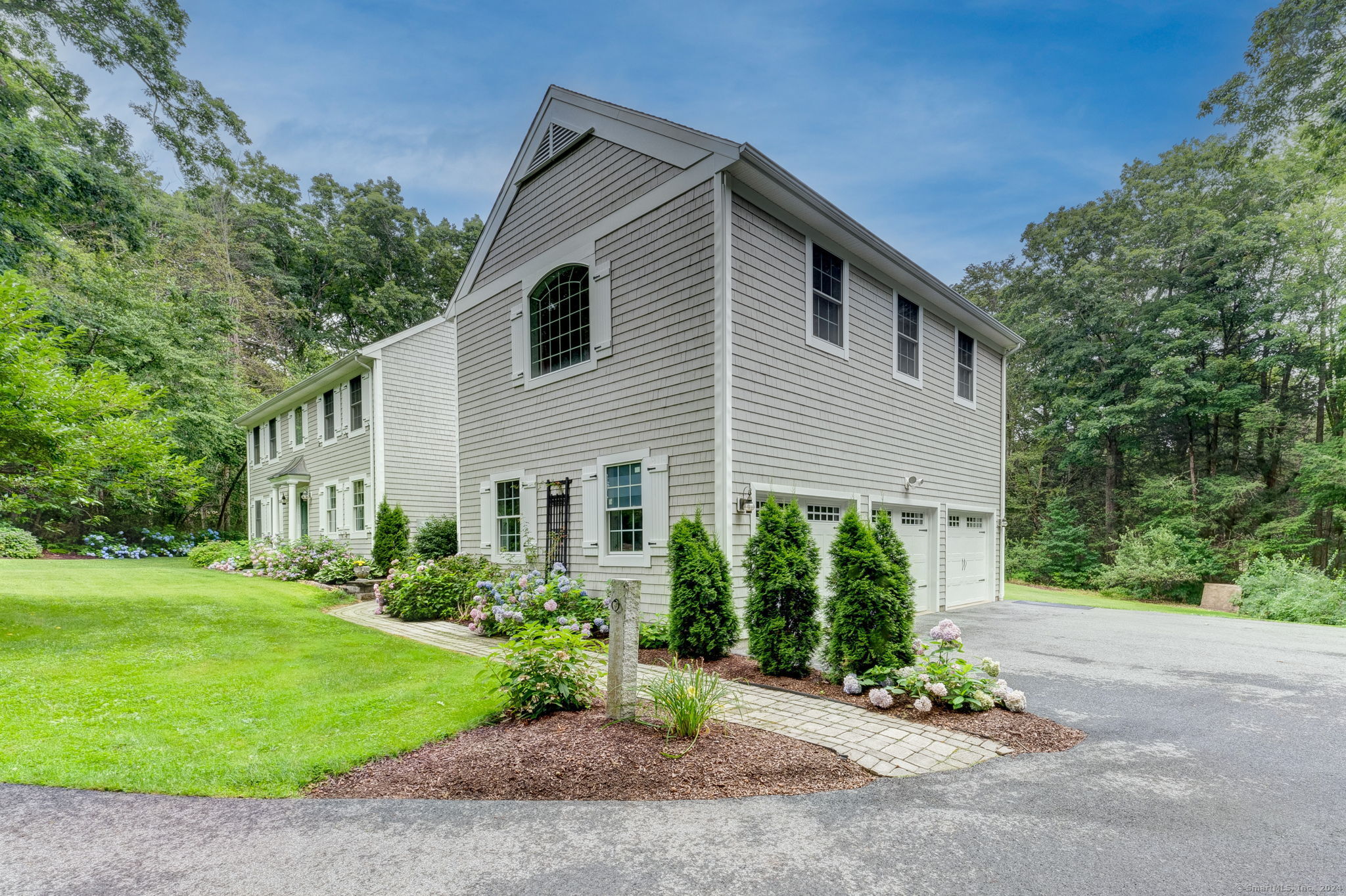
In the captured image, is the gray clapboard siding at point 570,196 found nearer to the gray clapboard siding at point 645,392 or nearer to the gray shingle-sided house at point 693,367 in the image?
the gray shingle-sided house at point 693,367

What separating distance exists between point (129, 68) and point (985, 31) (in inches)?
636

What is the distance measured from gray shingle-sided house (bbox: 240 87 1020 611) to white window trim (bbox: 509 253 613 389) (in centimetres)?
4

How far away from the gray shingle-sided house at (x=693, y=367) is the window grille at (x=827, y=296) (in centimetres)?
4

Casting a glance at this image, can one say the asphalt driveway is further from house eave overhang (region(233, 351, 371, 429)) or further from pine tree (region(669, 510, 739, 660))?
house eave overhang (region(233, 351, 371, 429))

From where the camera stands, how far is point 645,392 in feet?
26.4

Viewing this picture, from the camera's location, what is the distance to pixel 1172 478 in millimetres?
19969

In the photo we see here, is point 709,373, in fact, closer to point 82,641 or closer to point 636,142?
point 636,142

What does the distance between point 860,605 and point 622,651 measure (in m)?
2.19

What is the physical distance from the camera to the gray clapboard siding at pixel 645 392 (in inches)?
291

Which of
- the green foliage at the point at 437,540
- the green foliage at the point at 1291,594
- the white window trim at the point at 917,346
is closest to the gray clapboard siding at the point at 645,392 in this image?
the green foliage at the point at 437,540

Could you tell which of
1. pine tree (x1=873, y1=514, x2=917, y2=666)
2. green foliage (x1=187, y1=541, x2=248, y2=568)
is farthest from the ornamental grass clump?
green foliage (x1=187, y1=541, x2=248, y2=568)

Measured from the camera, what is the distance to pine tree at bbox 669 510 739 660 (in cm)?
648

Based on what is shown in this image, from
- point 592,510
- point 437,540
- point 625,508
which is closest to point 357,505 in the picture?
point 437,540

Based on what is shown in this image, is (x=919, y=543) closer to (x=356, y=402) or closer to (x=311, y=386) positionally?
(x=356, y=402)
